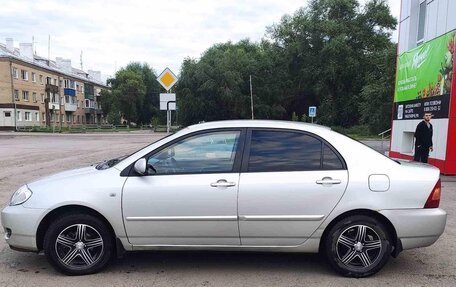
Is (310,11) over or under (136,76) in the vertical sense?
over

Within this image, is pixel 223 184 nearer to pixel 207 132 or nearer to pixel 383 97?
pixel 207 132

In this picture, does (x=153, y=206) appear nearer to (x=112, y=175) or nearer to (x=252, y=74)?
(x=112, y=175)

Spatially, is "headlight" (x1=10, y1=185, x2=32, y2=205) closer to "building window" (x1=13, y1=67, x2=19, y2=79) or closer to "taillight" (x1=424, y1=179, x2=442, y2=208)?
"taillight" (x1=424, y1=179, x2=442, y2=208)

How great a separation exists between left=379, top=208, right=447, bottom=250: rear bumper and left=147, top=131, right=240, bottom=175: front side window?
166cm

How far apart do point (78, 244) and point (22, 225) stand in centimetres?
60

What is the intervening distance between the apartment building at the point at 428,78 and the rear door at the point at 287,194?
30.3 ft

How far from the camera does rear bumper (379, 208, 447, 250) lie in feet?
14.1

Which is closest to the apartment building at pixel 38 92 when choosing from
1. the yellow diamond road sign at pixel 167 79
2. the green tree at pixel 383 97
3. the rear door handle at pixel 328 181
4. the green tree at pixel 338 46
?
the green tree at pixel 338 46

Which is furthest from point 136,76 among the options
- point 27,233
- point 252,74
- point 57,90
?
point 27,233

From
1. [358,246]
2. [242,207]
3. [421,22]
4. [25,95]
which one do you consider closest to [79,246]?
[242,207]

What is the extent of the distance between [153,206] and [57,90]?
68542 mm

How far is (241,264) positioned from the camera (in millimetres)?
4793

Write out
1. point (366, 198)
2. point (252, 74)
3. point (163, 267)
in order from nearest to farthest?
1. point (366, 198)
2. point (163, 267)
3. point (252, 74)

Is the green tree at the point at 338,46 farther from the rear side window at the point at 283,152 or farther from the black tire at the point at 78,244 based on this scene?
the black tire at the point at 78,244
